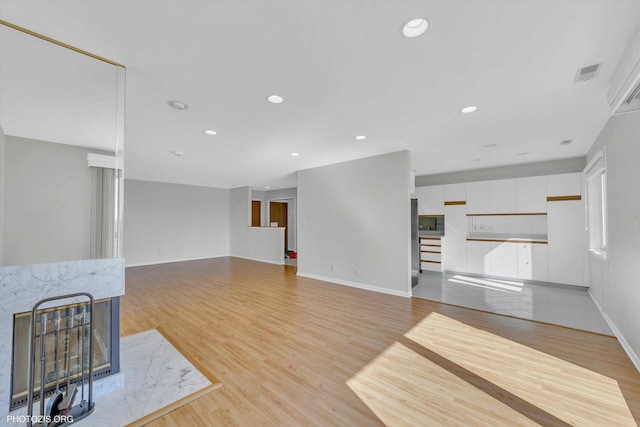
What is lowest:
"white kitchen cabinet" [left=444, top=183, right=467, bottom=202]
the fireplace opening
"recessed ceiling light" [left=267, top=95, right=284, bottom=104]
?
the fireplace opening

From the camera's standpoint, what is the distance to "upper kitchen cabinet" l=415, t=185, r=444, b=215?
6.18 metres

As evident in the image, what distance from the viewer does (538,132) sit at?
3393 mm

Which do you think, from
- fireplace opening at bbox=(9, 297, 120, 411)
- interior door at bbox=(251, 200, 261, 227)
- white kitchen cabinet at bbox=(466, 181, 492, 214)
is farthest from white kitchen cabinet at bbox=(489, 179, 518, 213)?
interior door at bbox=(251, 200, 261, 227)

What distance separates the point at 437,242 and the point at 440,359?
4.17 metres

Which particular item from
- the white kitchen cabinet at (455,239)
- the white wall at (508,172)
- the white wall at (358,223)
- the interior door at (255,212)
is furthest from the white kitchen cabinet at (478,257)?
the interior door at (255,212)

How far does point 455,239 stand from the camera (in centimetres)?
592

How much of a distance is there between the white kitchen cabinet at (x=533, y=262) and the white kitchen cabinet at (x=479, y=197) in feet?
3.24

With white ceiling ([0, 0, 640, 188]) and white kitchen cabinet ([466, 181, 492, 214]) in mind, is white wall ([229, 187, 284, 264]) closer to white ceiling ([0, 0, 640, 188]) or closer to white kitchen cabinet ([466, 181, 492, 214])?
white ceiling ([0, 0, 640, 188])

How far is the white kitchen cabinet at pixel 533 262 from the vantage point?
4879mm

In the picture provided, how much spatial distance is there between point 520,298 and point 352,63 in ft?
15.0

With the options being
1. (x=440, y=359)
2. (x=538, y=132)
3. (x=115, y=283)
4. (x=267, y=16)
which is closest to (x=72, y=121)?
(x=115, y=283)

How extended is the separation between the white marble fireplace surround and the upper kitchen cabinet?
6.33 m

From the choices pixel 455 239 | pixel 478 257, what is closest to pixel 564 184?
pixel 478 257

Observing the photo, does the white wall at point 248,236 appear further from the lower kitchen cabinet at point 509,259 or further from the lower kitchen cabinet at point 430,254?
the lower kitchen cabinet at point 509,259
